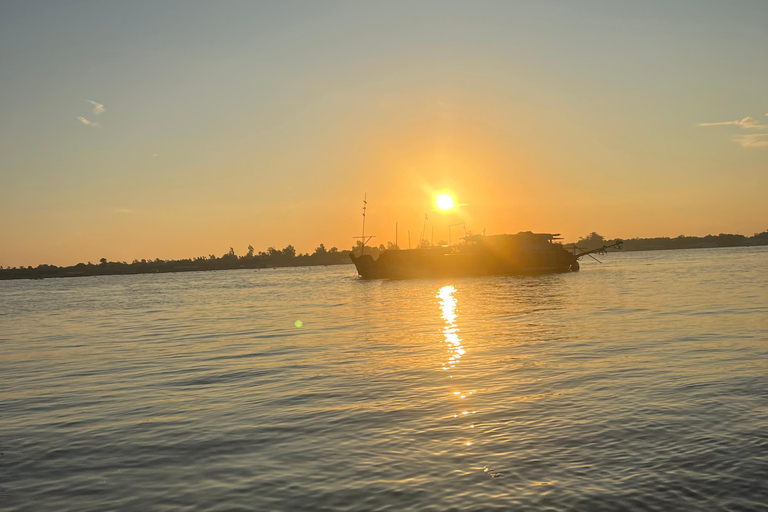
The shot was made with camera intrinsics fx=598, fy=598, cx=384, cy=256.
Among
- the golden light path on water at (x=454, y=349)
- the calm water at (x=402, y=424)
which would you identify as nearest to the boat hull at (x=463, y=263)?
the golden light path on water at (x=454, y=349)

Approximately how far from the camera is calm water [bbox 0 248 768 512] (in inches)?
302

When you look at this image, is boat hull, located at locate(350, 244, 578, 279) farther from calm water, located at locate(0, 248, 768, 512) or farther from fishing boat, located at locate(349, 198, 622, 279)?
calm water, located at locate(0, 248, 768, 512)

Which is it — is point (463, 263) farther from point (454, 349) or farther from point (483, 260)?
point (454, 349)

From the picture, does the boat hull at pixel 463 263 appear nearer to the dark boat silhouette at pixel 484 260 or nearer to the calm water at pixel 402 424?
the dark boat silhouette at pixel 484 260

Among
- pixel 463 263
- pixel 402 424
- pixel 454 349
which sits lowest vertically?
pixel 454 349

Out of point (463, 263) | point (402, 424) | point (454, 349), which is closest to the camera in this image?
point (402, 424)

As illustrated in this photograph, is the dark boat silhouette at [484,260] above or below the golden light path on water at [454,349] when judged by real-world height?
above

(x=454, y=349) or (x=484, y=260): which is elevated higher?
(x=484, y=260)

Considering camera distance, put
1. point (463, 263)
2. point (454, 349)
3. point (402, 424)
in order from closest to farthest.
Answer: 1. point (402, 424)
2. point (454, 349)
3. point (463, 263)

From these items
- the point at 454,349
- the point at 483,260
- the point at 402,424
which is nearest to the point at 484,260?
the point at 483,260

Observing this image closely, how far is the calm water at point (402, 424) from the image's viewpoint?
7.67m

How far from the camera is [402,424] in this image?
1111cm

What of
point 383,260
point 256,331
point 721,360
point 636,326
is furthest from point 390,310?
point 383,260

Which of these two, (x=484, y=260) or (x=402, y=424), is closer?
(x=402, y=424)
